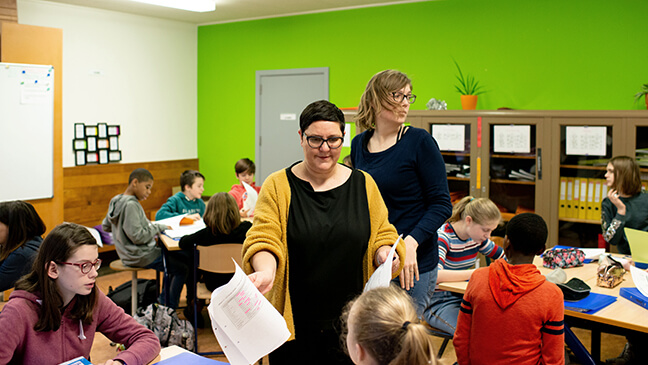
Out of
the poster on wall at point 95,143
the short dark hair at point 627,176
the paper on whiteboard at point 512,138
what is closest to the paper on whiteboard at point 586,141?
the paper on whiteboard at point 512,138

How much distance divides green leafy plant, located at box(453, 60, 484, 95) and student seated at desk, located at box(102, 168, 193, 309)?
3.13m

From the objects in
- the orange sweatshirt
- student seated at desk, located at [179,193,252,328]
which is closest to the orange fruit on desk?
student seated at desk, located at [179,193,252,328]

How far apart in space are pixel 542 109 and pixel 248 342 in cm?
453

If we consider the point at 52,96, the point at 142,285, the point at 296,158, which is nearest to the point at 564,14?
the point at 296,158

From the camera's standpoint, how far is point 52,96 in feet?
17.0

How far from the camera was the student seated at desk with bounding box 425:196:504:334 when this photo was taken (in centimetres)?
307

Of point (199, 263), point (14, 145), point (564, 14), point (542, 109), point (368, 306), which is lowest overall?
point (199, 263)

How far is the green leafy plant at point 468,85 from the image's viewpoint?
18.6 feet

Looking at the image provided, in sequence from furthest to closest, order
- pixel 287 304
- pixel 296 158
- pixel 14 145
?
pixel 296 158
pixel 14 145
pixel 287 304

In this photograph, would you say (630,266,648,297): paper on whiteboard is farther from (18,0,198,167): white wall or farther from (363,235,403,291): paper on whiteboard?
(18,0,198,167): white wall

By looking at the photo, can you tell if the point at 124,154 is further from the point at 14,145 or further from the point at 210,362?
the point at 210,362

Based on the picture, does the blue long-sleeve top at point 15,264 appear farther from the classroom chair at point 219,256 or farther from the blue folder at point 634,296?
the blue folder at point 634,296

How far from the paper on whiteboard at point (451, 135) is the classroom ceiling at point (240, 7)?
1.50 metres

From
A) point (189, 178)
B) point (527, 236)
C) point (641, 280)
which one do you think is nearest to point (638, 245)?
point (641, 280)
